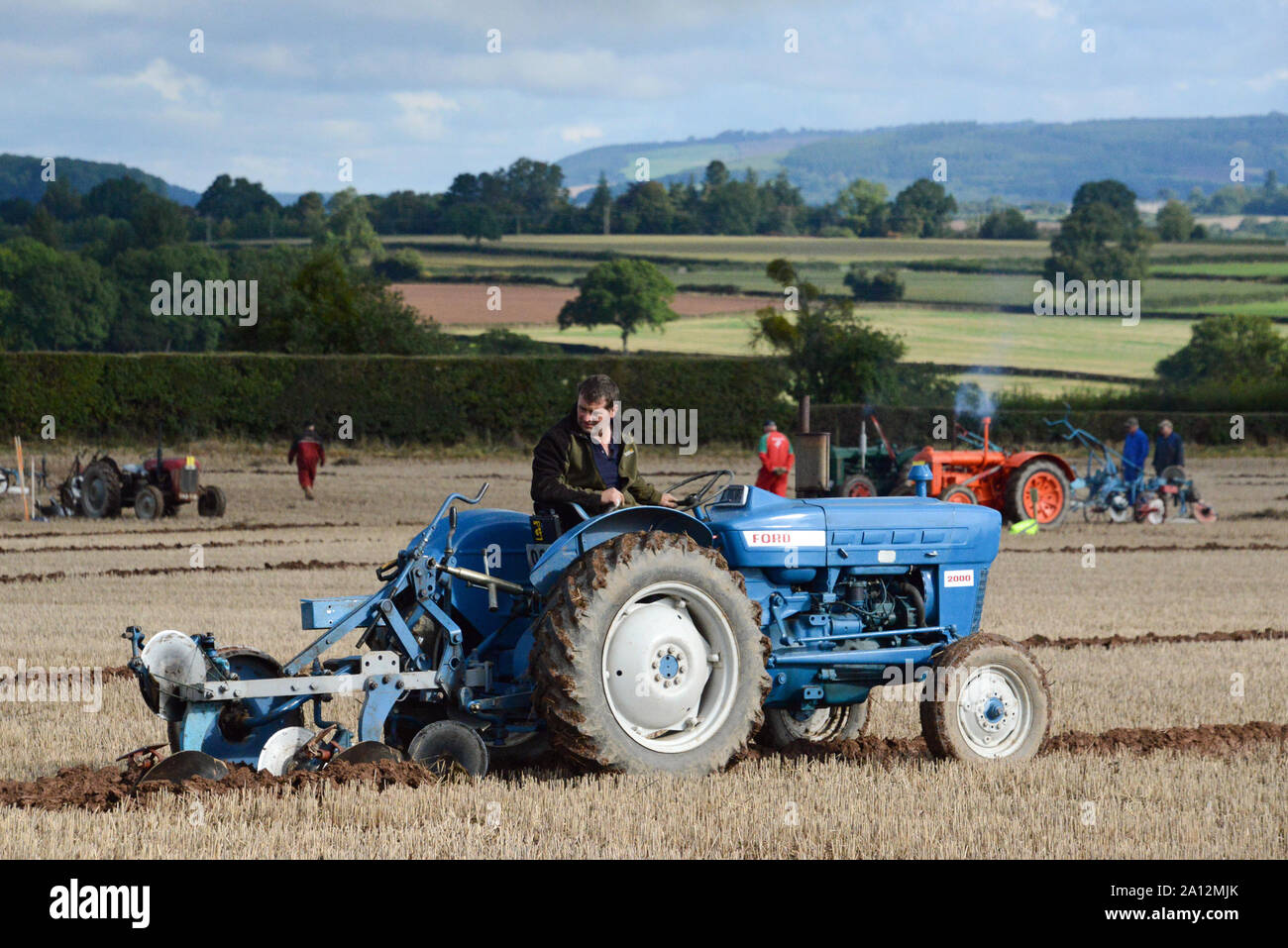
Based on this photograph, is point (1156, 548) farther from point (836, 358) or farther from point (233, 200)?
point (233, 200)

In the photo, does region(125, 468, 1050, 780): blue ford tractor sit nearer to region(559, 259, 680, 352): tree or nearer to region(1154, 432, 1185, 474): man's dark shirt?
region(1154, 432, 1185, 474): man's dark shirt

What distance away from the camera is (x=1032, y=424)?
3706 centimetres

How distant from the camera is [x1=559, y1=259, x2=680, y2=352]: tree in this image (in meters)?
63.0

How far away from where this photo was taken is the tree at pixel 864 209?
9231cm

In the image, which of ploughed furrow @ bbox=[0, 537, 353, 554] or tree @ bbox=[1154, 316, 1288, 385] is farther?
A: tree @ bbox=[1154, 316, 1288, 385]

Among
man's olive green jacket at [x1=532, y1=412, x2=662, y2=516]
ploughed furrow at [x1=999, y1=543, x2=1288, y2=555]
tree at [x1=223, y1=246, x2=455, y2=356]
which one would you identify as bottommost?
ploughed furrow at [x1=999, y1=543, x2=1288, y2=555]

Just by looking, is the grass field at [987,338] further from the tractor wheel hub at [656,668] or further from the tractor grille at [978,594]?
the tractor wheel hub at [656,668]

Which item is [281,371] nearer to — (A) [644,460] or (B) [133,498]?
(A) [644,460]

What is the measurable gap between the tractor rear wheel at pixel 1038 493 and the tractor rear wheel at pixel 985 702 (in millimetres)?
13576

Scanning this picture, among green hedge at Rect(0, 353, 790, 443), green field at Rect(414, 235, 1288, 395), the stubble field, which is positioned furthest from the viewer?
green field at Rect(414, 235, 1288, 395)

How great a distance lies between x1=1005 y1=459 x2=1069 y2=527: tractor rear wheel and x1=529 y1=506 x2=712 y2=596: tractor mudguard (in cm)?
1453

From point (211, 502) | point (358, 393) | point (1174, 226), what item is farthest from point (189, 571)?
point (1174, 226)

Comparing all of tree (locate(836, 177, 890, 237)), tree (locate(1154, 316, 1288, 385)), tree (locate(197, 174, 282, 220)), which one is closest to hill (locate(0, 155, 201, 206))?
tree (locate(197, 174, 282, 220))

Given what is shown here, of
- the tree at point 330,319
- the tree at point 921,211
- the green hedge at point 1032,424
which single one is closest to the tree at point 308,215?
the tree at point 921,211
